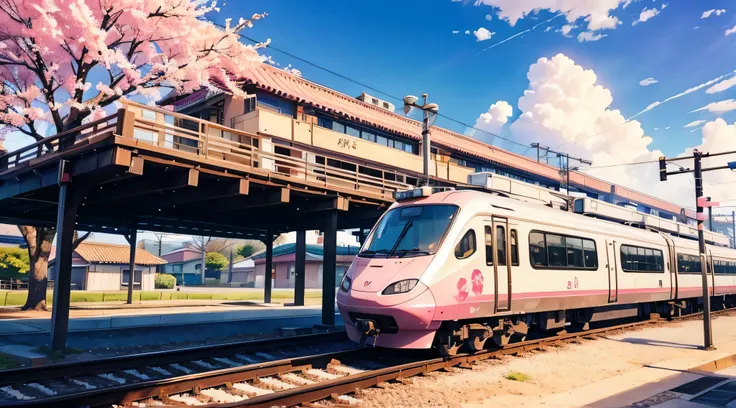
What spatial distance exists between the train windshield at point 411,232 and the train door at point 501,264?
121cm

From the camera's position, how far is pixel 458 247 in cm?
991

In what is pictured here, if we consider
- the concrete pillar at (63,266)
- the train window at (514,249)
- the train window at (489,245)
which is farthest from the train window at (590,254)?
the concrete pillar at (63,266)

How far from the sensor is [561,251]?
1255 centimetres

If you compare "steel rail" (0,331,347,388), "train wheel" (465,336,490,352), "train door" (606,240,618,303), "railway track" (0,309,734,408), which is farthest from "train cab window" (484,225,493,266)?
"train door" (606,240,618,303)

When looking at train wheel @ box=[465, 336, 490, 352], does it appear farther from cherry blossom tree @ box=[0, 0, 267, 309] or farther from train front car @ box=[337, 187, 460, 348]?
cherry blossom tree @ box=[0, 0, 267, 309]

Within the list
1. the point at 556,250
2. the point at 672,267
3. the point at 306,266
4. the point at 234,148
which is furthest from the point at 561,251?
the point at 306,266

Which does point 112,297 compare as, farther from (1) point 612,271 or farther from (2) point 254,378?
(1) point 612,271

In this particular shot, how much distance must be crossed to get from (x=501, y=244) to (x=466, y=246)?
1187mm

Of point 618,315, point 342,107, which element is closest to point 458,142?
point 342,107

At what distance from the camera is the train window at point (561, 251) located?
11.8m

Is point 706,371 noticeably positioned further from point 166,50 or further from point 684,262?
point 166,50

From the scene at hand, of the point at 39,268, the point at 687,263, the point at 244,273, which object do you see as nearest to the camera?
the point at 687,263

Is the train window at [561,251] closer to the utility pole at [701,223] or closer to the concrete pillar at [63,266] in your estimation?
the utility pole at [701,223]

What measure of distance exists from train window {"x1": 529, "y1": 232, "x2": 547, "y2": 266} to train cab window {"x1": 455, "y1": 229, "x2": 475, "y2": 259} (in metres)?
2.10
